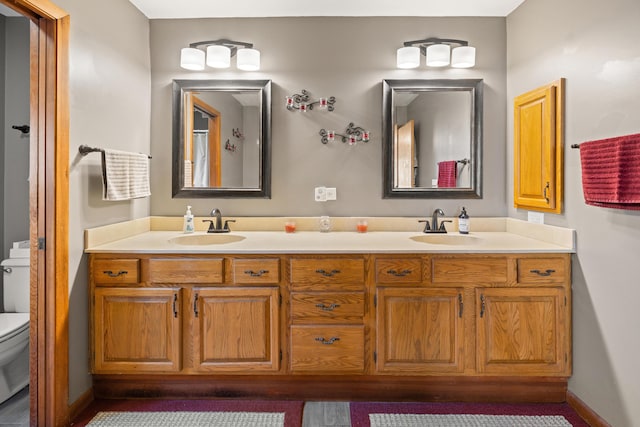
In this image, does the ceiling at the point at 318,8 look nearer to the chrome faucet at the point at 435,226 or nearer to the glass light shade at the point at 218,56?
the glass light shade at the point at 218,56

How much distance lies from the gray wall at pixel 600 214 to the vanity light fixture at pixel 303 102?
1255 millimetres

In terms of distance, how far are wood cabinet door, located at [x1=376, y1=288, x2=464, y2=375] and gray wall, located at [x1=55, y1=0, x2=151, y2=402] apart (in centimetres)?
150

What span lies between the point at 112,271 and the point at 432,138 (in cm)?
204

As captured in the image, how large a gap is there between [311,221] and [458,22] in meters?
1.63

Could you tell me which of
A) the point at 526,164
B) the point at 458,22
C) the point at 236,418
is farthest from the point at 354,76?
the point at 236,418

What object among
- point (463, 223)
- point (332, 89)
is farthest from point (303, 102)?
Result: point (463, 223)

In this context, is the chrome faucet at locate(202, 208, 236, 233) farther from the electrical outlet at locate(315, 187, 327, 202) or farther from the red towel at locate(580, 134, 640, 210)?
the red towel at locate(580, 134, 640, 210)

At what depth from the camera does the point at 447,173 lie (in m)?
2.78

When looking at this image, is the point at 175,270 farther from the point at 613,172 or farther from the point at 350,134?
the point at 613,172

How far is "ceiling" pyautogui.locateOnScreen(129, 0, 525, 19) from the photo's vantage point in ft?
8.44

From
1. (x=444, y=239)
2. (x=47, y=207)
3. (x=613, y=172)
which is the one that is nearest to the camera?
(x=613, y=172)

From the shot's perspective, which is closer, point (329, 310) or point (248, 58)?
point (329, 310)

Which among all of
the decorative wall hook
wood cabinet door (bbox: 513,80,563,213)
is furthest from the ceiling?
the decorative wall hook

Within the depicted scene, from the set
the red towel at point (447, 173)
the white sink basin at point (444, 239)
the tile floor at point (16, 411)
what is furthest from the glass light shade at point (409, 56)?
the tile floor at point (16, 411)
